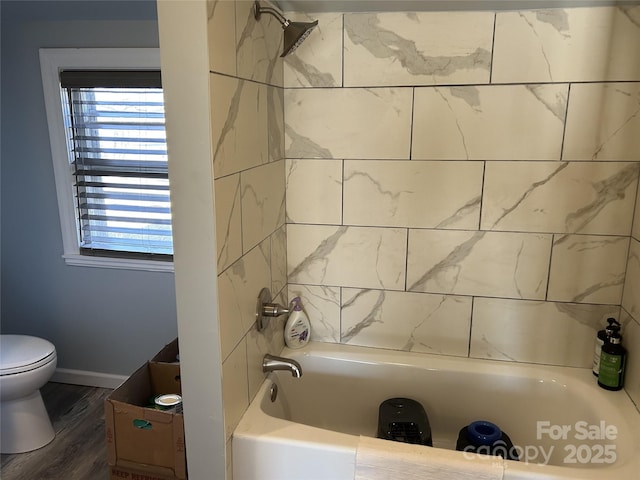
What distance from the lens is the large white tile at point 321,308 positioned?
6.28ft

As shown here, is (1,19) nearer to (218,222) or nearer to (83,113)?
(83,113)

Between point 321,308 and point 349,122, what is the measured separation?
0.70 m

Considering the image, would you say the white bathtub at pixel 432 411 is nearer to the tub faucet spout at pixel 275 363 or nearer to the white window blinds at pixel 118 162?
the tub faucet spout at pixel 275 363

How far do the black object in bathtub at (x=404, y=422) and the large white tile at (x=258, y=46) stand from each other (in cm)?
117

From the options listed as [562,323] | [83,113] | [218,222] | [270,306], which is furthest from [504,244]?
[83,113]

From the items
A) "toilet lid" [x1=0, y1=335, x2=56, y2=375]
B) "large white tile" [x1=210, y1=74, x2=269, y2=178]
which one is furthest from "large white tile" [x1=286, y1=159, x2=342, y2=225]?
"toilet lid" [x1=0, y1=335, x2=56, y2=375]

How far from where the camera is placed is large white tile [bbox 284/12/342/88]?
168 centimetres

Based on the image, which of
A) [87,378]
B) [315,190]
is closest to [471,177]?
[315,190]

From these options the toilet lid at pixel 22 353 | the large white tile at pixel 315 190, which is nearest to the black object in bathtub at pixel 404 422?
the large white tile at pixel 315 190

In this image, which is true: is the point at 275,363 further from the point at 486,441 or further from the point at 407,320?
the point at 486,441

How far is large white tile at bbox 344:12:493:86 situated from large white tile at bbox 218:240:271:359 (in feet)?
2.26

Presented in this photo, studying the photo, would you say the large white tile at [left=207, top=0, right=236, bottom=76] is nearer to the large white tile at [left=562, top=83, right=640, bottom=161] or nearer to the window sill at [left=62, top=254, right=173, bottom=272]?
the large white tile at [left=562, top=83, right=640, bottom=161]

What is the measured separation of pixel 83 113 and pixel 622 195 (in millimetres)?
2407

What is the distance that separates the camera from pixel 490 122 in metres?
1.66
